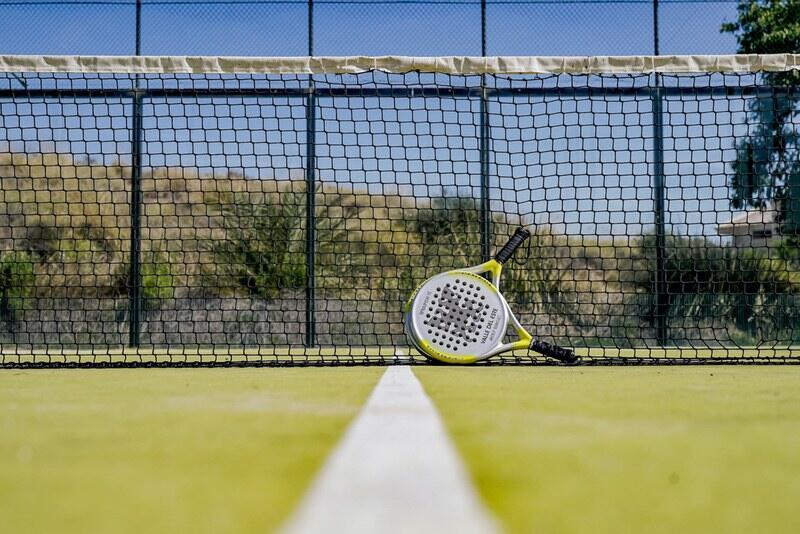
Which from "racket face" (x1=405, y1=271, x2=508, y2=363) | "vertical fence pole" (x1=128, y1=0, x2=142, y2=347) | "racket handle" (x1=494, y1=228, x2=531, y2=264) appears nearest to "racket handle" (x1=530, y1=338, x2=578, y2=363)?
"racket face" (x1=405, y1=271, x2=508, y2=363)

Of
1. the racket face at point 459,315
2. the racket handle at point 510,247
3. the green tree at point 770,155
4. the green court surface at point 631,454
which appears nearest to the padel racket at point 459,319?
the racket face at point 459,315

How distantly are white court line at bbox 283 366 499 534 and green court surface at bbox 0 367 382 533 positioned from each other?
1.7 inches

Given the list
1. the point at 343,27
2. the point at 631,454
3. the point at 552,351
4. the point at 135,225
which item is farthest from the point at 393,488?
the point at 343,27

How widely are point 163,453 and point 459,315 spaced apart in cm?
253

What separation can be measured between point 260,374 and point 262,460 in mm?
2312

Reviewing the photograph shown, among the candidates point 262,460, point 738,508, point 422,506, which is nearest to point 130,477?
point 262,460

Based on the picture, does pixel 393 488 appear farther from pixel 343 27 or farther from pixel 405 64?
pixel 343 27

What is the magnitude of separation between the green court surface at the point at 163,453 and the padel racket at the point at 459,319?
3.31 feet

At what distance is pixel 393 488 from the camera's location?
3.89 ft

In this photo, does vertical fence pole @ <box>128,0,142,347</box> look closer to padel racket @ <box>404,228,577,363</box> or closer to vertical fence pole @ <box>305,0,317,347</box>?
vertical fence pole @ <box>305,0,317,347</box>

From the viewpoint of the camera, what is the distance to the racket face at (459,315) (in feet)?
13.1

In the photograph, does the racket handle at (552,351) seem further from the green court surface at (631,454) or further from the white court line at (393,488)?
the white court line at (393,488)

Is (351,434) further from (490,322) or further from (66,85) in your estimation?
(66,85)

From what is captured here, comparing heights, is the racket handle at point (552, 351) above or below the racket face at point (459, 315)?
below
